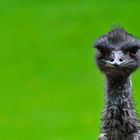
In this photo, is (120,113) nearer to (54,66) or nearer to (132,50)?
(132,50)

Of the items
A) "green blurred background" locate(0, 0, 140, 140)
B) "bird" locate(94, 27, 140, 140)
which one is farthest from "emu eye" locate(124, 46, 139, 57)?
"green blurred background" locate(0, 0, 140, 140)

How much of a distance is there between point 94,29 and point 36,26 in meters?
1.46

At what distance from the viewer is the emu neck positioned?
8773 mm

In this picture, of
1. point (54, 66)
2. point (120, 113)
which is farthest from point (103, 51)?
point (54, 66)

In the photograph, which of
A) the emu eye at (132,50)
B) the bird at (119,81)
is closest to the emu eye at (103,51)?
the bird at (119,81)

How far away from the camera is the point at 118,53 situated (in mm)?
8891

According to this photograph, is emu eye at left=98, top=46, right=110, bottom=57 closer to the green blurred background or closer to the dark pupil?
the dark pupil

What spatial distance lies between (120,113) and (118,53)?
1.64 feet

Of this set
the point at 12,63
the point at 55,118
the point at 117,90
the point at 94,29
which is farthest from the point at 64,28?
the point at 117,90

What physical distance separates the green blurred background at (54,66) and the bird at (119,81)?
3.12 m

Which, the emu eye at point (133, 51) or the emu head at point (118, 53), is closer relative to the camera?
the emu head at point (118, 53)

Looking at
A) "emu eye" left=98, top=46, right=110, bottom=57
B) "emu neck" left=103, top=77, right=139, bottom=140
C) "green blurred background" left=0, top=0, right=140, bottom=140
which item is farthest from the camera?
"green blurred background" left=0, top=0, right=140, bottom=140

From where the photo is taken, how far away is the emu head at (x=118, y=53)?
29.0 feet

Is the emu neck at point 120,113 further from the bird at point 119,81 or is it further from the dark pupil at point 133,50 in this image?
the dark pupil at point 133,50
